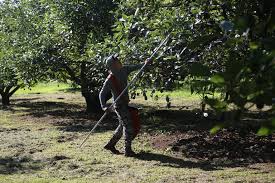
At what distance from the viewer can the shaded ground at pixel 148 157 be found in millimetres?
7355

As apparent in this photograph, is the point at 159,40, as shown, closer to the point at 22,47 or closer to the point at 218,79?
the point at 218,79

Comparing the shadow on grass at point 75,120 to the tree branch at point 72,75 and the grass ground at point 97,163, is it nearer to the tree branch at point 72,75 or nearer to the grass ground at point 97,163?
the grass ground at point 97,163

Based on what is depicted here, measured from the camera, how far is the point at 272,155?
26.9ft

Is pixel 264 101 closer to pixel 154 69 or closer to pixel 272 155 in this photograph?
pixel 154 69

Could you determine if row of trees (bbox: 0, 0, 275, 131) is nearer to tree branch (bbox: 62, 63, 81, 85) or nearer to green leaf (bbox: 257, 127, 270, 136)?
tree branch (bbox: 62, 63, 81, 85)

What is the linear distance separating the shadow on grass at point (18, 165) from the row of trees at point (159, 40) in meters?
2.23

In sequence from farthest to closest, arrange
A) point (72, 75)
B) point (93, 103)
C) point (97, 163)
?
point (93, 103) → point (72, 75) → point (97, 163)

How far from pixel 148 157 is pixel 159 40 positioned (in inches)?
113

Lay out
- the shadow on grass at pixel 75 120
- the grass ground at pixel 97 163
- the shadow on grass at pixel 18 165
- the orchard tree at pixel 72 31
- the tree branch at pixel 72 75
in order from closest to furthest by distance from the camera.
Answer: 1. the grass ground at pixel 97 163
2. the shadow on grass at pixel 18 165
3. the shadow on grass at pixel 75 120
4. the orchard tree at pixel 72 31
5. the tree branch at pixel 72 75

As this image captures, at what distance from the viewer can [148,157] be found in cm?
881

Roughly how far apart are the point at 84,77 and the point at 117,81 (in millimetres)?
7852

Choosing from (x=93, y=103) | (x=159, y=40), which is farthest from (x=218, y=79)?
(x=93, y=103)

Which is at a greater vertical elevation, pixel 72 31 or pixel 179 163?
pixel 72 31

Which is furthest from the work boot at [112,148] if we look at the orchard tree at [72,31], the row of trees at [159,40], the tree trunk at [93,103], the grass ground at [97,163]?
the tree trunk at [93,103]
